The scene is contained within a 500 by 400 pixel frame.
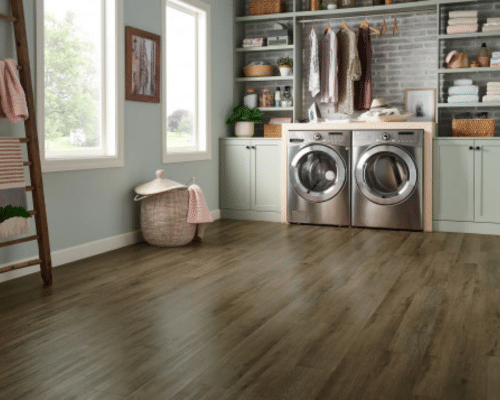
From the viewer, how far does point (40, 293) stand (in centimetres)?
359

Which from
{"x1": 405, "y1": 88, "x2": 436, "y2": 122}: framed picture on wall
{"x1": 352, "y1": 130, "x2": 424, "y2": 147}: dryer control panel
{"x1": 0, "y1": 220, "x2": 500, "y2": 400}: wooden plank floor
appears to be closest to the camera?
{"x1": 0, "y1": 220, "x2": 500, "y2": 400}: wooden plank floor

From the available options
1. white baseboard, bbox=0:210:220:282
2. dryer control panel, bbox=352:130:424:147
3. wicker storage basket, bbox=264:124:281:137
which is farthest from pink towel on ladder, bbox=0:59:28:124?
wicker storage basket, bbox=264:124:281:137

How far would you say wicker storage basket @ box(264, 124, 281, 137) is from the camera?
268 inches

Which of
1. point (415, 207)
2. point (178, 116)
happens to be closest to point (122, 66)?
point (178, 116)

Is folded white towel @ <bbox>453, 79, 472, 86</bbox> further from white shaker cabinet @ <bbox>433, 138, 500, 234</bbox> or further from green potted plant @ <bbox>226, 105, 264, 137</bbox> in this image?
green potted plant @ <bbox>226, 105, 264, 137</bbox>

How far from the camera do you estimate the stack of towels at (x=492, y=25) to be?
19.4 ft

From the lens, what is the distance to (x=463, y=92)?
20.0ft

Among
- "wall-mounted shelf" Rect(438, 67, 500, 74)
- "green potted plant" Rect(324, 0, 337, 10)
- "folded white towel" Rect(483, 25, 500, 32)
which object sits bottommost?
"wall-mounted shelf" Rect(438, 67, 500, 74)

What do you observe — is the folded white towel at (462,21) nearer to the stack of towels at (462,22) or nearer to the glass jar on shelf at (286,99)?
the stack of towels at (462,22)

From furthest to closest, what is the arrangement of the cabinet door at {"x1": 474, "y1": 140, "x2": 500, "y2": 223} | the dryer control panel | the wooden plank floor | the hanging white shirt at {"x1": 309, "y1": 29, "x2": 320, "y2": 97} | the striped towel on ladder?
the hanging white shirt at {"x1": 309, "y1": 29, "x2": 320, "y2": 97}
the dryer control panel
the cabinet door at {"x1": 474, "y1": 140, "x2": 500, "y2": 223}
the striped towel on ladder
the wooden plank floor

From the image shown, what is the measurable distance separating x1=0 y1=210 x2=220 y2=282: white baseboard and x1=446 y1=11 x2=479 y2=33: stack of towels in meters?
3.51

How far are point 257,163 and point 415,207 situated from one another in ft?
5.62

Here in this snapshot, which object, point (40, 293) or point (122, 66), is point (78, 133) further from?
point (40, 293)

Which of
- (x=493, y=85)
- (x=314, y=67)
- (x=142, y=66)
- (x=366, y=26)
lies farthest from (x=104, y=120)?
(x=493, y=85)
